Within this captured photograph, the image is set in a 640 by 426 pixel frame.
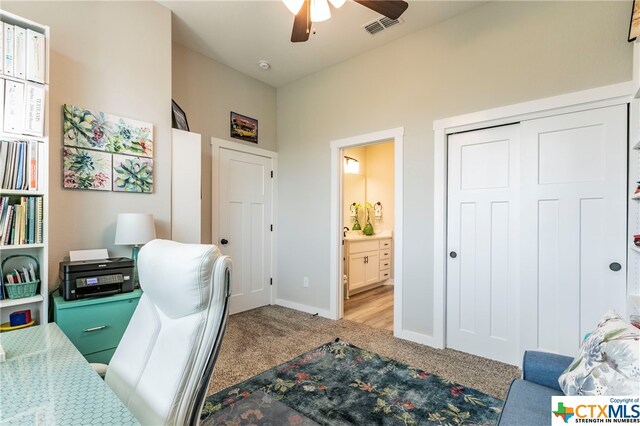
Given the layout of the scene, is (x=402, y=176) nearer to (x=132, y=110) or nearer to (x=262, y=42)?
(x=262, y=42)

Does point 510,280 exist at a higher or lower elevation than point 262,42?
lower

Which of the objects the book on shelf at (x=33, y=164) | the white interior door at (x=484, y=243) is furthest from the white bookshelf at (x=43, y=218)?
the white interior door at (x=484, y=243)

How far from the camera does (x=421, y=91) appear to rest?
119 inches

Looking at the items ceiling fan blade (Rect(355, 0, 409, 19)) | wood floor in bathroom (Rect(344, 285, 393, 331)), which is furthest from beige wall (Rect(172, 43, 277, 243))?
ceiling fan blade (Rect(355, 0, 409, 19))

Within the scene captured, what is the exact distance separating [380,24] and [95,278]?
10.3 ft

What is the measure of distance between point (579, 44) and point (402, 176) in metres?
1.63

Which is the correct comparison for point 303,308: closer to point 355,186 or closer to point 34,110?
point 355,186

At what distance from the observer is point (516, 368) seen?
2.48 metres

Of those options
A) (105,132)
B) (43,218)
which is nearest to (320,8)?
(105,132)

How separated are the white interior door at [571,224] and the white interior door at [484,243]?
0.33 feet

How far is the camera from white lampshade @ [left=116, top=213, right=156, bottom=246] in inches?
89.0

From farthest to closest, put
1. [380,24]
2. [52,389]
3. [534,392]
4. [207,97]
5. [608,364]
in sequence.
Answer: [207,97] < [380,24] < [534,392] < [608,364] < [52,389]

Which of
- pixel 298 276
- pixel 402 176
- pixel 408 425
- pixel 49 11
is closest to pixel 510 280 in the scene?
pixel 402 176

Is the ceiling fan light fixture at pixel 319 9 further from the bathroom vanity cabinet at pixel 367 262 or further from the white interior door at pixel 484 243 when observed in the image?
the bathroom vanity cabinet at pixel 367 262
